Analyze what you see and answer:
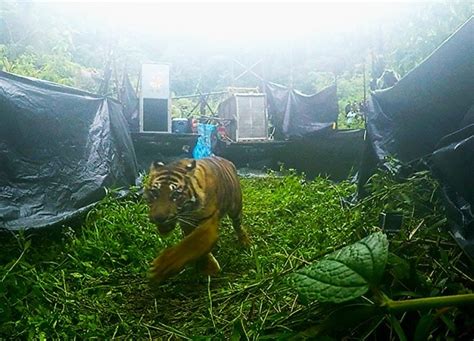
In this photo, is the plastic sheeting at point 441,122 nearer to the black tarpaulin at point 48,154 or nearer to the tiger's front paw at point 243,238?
the tiger's front paw at point 243,238

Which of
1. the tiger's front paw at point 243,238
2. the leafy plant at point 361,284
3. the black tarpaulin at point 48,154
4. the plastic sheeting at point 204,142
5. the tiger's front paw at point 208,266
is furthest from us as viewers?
the plastic sheeting at point 204,142

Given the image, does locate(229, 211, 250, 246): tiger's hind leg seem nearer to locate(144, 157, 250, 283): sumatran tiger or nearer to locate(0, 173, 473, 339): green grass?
locate(0, 173, 473, 339): green grass

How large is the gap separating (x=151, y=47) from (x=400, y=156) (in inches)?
721

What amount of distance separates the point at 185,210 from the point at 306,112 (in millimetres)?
6571

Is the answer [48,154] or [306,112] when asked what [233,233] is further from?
[306,112]

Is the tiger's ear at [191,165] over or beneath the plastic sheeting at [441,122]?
beneath

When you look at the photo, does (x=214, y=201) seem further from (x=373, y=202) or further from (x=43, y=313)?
(x=43, y=313)

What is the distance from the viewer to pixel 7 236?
229 cm

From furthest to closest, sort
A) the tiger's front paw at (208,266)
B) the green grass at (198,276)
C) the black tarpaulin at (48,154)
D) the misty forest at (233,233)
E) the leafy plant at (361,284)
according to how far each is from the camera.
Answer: the black tarpaulin at (48,154)
the tiger's front paw at (208,266)
the green grass at (198,276)
the misty forest at (233,233)
the leafy plant at (361,284)

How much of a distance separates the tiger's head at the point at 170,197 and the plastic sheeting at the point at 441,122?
92 centimetres

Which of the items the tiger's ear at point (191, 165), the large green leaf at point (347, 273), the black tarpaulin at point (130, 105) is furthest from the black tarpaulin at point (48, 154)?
the black tarpaulin at point (130, 105)

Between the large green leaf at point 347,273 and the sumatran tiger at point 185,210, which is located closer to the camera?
the large green leaf at point 347,273

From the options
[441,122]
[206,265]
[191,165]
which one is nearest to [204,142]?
[191,165]

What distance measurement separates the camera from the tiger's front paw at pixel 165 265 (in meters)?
1.94
